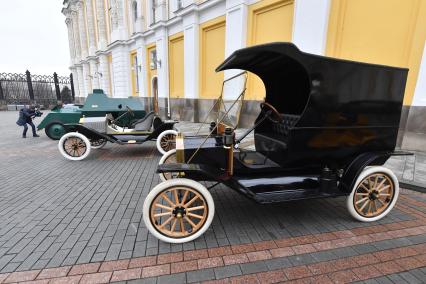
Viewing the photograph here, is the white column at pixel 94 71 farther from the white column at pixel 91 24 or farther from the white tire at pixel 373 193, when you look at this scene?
A: the white tire at pixel 373 193

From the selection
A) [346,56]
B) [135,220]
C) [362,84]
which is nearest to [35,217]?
[135,220]

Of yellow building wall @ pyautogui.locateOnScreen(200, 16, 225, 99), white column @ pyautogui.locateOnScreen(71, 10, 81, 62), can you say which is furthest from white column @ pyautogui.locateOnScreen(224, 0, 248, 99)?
white column @ pyautogui.locateOnScreen(71, 10, 81, 62)

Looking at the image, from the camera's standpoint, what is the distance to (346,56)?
681cm

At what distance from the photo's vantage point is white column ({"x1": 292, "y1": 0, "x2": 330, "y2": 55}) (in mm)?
6770

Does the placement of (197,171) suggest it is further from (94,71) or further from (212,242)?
(94,71)

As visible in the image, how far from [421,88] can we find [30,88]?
31.6 meters

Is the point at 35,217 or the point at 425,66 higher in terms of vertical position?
the point at 425,66

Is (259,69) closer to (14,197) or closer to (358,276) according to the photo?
(358,276)

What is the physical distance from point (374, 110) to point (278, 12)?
23.3ft

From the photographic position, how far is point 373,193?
9.41 feet

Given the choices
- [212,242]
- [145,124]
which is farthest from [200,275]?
[145,124]

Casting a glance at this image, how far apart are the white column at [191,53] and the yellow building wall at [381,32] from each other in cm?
656

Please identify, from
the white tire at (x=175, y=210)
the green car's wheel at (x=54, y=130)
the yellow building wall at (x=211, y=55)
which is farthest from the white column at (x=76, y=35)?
the white tire at (x=175, y=210)

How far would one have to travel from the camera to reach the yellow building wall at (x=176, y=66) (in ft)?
43.8
